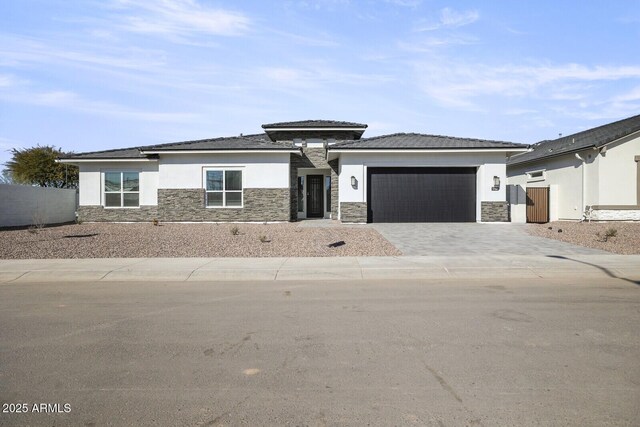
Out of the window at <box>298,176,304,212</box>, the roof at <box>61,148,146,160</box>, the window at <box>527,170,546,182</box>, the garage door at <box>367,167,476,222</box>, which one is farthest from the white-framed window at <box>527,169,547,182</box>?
the roof at <box>61,148,146,160</box>

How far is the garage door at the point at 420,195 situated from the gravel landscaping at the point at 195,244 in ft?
13.9

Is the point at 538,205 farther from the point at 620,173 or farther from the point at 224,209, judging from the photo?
the point at 224,209

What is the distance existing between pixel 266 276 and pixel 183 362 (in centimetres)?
512

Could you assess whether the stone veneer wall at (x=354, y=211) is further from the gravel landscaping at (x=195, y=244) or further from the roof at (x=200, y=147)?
the roof at (x=200, y=147)

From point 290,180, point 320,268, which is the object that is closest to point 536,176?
point 290,180

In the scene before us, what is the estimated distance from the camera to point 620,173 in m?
20.2

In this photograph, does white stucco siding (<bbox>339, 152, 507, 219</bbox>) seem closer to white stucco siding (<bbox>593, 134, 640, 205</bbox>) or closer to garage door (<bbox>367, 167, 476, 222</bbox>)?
garage door (<bbox>367, 167, 476, 222</bbox>)

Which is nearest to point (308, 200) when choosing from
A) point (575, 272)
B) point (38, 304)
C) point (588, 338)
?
point (575, 272)

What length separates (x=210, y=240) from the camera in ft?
47.5

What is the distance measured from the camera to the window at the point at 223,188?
21375mm

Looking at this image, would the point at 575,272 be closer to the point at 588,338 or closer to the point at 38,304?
the point at 588,338

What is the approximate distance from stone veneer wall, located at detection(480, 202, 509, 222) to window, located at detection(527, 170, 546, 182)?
18.7ft

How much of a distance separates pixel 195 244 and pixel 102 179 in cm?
1238

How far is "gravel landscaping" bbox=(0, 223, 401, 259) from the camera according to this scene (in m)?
12.2
